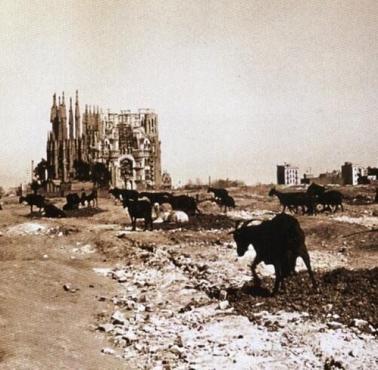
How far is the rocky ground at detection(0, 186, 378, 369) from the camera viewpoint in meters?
6.55

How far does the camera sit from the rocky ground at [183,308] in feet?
21.5

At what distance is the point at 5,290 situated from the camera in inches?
381

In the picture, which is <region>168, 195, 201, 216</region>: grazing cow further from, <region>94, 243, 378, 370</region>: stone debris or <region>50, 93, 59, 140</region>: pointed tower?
<region>50, 93, 59, 140</region>: pointed tower

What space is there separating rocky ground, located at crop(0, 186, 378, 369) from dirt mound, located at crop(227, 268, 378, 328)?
0.06 ft

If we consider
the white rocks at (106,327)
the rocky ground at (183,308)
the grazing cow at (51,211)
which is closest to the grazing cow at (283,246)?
the rocky ground at (183,308)

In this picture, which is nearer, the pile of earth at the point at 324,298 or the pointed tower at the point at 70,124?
the pile of earth at the point at 324,298

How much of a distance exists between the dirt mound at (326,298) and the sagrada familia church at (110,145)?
39.9m

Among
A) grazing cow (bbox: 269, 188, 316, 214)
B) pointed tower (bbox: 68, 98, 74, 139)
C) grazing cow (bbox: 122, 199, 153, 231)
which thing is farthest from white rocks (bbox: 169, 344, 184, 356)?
pointed tower (bbox: 68, 98, 74, 139)

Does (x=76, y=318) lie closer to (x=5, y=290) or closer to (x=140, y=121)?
(x=5, y=290)

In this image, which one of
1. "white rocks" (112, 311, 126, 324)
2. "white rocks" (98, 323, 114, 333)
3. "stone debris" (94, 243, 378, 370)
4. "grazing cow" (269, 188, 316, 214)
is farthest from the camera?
"grazing cow" (269, 188, 316, 214)

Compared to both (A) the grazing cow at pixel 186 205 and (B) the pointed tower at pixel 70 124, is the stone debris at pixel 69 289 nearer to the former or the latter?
(A) the grazing cow at pixel 186 205

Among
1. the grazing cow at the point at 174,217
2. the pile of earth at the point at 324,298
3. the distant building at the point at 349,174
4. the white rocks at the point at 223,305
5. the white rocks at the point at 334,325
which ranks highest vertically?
the distant building at the point at 349,174

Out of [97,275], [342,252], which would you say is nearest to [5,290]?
[97,275]

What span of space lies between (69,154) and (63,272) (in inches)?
1738
